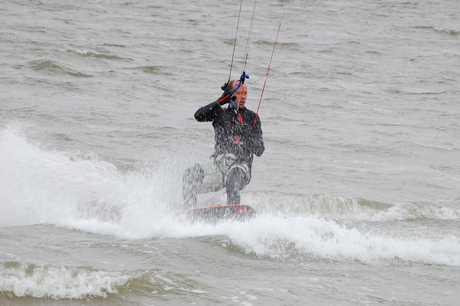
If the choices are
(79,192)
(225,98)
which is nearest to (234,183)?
(225,98)

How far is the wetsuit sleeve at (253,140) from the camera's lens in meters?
7.76

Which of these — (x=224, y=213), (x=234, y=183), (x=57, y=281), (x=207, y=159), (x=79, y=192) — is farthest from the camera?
(x=207, y=159)

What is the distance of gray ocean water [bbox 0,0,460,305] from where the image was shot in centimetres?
547

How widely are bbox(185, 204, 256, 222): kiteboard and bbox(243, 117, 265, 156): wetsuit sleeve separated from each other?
2.55 ft

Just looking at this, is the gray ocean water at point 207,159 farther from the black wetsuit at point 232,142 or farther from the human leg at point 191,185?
the black wetsuit at point 232,142

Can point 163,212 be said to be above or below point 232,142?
below

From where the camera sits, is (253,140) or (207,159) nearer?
(253,140)

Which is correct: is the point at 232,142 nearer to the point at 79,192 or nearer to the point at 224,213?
the point at 224,213

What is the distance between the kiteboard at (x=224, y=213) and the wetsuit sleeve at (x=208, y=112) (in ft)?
3.82

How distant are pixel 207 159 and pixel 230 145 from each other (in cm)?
415

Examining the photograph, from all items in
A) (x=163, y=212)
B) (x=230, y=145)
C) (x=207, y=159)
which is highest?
(x=230, y=145)

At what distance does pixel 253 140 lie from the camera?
7.77 m

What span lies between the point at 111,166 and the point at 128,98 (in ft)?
18.6

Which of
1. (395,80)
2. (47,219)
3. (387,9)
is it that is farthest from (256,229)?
(387,9)
